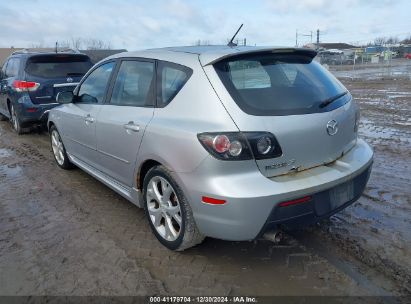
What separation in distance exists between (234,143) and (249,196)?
39 centimetres

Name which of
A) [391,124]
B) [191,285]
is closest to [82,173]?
[191,285]

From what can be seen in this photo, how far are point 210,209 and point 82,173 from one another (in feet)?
11.8

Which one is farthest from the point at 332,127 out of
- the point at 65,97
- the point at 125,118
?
the point at 65,97

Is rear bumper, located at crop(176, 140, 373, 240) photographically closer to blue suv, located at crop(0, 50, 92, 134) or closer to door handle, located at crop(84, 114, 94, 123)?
door handle, located at crop(84, 114, 94, 123)

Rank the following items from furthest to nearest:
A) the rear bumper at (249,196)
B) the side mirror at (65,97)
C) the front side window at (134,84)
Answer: the side mirror at (65,97) < the front side window at (134,84) < the rear bumper at (249,196)

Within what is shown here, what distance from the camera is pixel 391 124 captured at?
870cm

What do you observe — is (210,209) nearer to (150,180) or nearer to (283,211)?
(283,211)

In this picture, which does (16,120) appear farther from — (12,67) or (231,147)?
(231,147)

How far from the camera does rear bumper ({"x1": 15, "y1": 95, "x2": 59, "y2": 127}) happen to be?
834 centimetres

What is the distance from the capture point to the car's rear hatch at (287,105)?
2936 mm

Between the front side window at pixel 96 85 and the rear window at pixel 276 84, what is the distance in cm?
181

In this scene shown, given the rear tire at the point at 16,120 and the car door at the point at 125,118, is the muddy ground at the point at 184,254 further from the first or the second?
the rear tire at the point at 16,120

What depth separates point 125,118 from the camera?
383cm

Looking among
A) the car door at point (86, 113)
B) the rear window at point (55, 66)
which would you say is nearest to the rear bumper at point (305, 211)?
the car door at point (86, 113)
